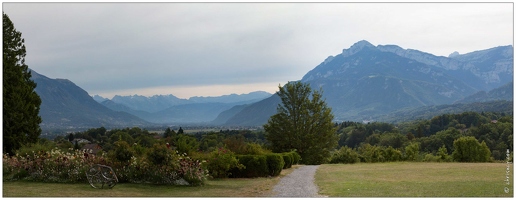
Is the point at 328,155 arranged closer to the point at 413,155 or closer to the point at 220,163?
the point at 413,155

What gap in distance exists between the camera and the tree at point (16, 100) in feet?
75.8

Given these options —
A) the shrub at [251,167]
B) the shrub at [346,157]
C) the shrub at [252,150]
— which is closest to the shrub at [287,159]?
the shrub at [252,150]

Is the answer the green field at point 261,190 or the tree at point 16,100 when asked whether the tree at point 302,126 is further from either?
the green field at point 261,190

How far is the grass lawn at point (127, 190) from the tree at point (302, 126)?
2390cm

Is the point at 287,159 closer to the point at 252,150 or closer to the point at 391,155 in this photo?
the point at 252,150

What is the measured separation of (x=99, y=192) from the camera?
→ 12.7 m

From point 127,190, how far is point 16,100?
13656mm

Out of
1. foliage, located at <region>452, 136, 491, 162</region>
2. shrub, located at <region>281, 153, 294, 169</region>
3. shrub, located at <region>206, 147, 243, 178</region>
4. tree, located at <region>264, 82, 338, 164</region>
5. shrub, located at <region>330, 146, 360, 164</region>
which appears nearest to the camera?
shrub, located at <region>206, 147, 243, 178</region>

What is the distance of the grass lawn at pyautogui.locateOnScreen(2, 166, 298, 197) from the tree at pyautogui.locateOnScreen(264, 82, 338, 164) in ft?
78.4

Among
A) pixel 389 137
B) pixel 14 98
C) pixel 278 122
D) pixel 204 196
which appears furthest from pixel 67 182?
pixel 389 137

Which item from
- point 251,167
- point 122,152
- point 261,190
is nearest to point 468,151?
point 251,167

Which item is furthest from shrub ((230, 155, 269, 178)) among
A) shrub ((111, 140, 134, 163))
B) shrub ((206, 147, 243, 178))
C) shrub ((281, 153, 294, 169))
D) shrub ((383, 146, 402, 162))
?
shrub ((383, 146, 402, 162))

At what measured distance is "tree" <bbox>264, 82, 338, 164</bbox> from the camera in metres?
39.1

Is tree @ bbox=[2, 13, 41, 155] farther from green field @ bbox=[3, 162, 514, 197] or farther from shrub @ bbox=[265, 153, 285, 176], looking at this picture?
shrub @ bbox=[265, 153, 285, 176]
